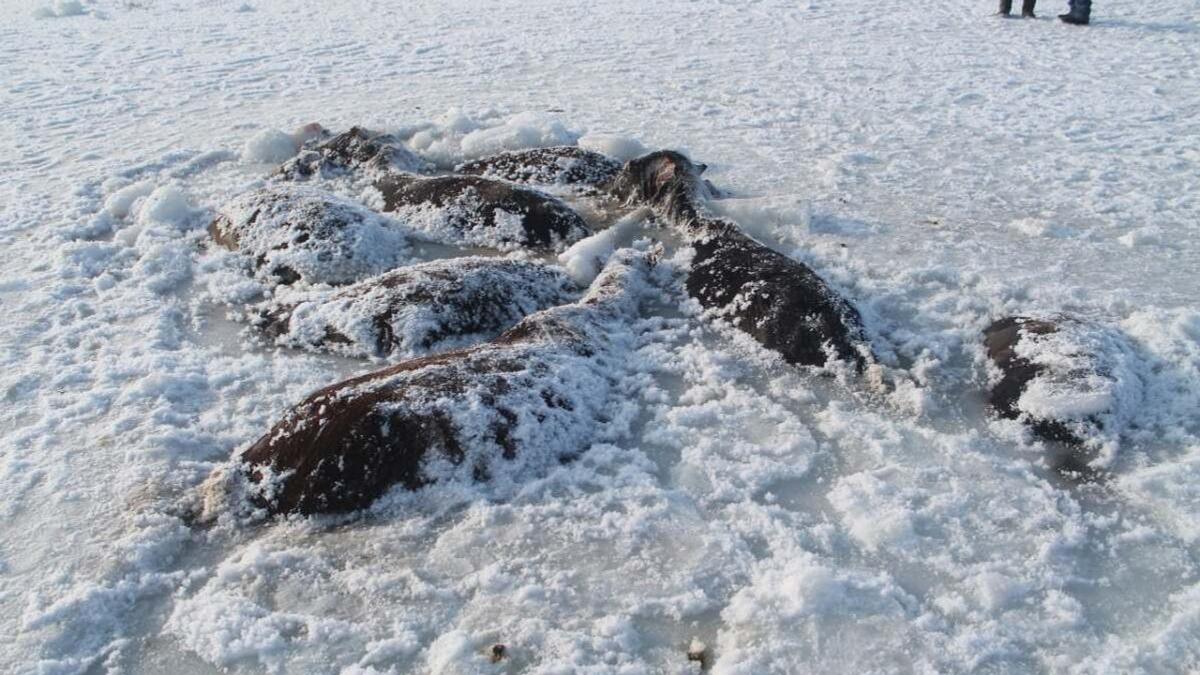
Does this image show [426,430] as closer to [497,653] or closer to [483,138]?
[497,653]

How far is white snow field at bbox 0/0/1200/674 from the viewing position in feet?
10.3

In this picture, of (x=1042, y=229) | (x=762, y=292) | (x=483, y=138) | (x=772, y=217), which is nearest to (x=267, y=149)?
(x=483, y=138)

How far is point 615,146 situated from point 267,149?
335 cm

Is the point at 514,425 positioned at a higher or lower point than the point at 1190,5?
lower

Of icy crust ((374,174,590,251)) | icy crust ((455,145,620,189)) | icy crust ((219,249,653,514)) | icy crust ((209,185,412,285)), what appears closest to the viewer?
icy crust ((219,249,653,514))

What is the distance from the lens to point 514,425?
3.91m

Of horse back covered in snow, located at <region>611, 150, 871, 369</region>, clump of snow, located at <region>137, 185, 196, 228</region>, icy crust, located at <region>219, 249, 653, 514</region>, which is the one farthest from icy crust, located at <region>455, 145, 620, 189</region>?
icy crust, located at <region>219, 249, 653, 514</region>

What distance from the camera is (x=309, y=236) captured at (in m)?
5.97

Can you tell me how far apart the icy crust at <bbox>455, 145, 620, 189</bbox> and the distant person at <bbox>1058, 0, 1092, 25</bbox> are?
8.57 m

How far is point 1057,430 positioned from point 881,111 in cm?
571

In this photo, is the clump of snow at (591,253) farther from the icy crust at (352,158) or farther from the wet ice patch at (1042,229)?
the wet ice patch at (1042,229)

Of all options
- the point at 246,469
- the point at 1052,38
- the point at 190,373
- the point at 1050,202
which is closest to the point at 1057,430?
the point at 1050,202

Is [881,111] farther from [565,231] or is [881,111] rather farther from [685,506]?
[685,506]

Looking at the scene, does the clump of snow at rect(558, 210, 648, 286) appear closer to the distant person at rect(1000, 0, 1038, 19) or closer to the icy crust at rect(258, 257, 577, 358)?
the icy crust at rect(258, 257, 577, 358)
